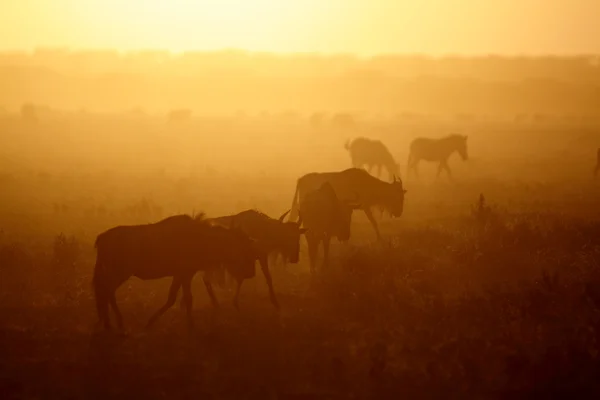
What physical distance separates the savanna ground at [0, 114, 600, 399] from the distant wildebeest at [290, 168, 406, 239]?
28.3 inches

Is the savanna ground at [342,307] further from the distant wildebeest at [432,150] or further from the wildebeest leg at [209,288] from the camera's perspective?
the distant wildebeest at [432,150]

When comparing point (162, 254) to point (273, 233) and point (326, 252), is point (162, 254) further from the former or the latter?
point (326, 252)

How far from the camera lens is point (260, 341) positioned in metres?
9.17

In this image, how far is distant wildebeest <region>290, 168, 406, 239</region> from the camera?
15.3m

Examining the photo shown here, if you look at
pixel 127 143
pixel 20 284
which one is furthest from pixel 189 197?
pixel 127 143

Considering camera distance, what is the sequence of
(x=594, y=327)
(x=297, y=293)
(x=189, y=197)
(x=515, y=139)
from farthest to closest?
(x=515, y=139)
(x=189, y=197)
(x=297, y=293)
(x=594, y=327)

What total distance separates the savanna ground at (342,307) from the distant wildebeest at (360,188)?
2.36 feet

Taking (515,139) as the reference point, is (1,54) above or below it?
above

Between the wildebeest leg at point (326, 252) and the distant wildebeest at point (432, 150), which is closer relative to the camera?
the wildebeest leg at point (326, 252)

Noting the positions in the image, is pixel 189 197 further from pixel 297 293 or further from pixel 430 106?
pixel 430 106

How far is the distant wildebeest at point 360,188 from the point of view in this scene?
15328mm

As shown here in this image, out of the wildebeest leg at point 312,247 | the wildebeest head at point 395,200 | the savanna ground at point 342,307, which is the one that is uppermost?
the wildebeest head at point 395,200

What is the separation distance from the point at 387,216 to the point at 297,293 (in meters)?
6.96

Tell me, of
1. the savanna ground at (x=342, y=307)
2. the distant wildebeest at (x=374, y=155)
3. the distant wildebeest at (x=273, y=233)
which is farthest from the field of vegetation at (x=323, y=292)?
the distant wildebeest at (x=374, y=155)
